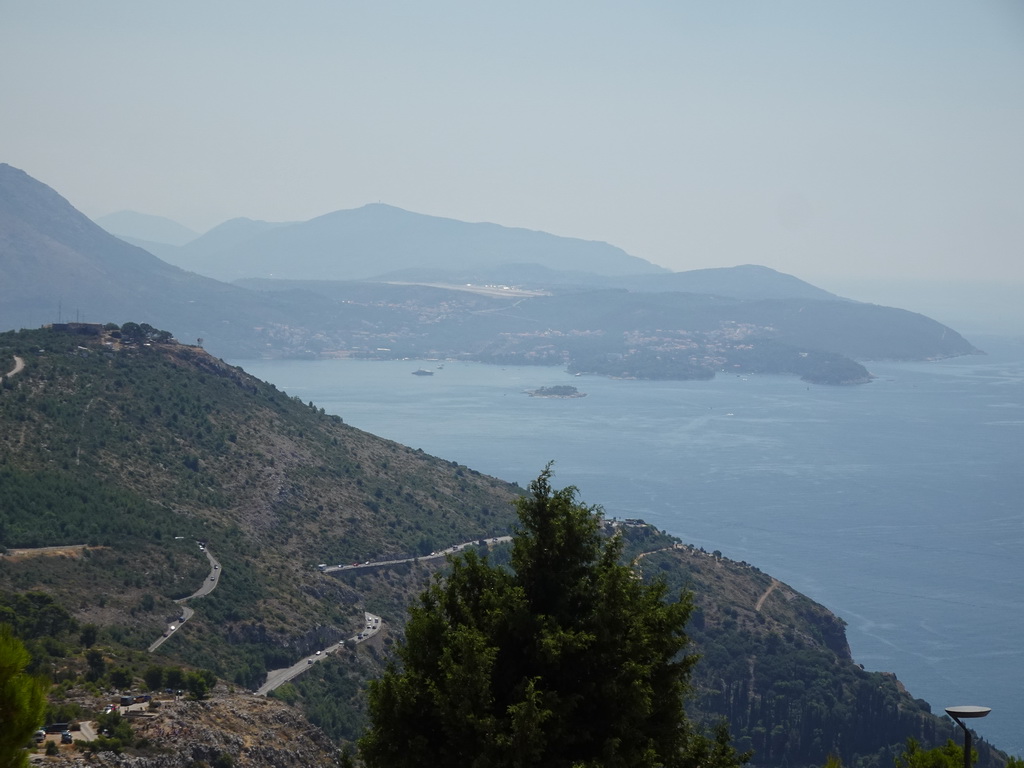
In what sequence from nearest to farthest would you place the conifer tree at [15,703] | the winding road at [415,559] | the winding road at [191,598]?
the conifer tree at [15,703] → the winding road at [191,598] → the winding road at [415,559]

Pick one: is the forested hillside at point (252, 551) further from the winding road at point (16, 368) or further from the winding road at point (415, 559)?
the winding road at point (415, 559)

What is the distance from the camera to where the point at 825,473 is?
106 m

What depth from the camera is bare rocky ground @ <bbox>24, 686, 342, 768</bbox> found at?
16.4m

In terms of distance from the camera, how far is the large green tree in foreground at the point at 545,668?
24.6 ft

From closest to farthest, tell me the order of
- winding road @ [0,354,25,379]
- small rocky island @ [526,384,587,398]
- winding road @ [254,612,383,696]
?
winding road @ [254,612,383,696]
winding road @ [0,354,25,379]
small rocky island @ [526,384,587,398]

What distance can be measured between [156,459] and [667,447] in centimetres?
7989

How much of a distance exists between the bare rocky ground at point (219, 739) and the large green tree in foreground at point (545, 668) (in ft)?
31.9

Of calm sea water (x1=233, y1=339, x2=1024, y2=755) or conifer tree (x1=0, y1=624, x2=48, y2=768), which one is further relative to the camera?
calm sea water (x1=233, y1=339, x2=1024, y2=755)

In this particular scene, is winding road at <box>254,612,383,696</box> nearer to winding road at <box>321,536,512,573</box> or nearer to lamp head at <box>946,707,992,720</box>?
winding road at <box>321,536,512,573</box>

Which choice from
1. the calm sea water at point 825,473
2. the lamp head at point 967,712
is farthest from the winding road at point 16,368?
the lamp head at point 967,712

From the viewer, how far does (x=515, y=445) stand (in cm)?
11462

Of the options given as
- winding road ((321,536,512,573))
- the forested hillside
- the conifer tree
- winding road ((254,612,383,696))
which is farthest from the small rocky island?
the conifer tree

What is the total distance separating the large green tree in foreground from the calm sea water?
44.1 m

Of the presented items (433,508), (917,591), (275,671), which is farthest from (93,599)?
(917,591)
